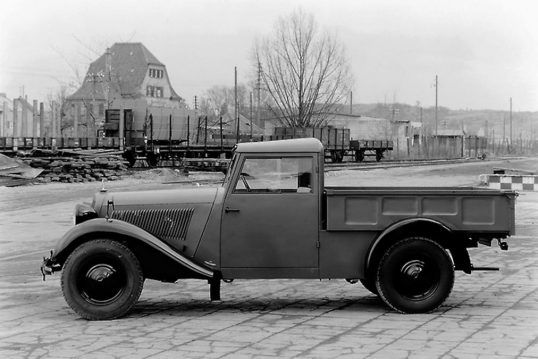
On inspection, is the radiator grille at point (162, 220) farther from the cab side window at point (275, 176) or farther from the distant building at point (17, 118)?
the distant building at point (17, 118)

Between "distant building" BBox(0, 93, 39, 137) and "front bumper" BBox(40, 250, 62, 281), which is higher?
"distant building" BBox(0, 93, 39, 137)

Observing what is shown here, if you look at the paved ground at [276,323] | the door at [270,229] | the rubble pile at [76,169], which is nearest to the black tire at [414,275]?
the paved ground at [276,323]

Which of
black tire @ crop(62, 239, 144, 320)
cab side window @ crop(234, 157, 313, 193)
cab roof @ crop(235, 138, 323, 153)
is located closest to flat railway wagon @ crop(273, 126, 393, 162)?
cab roof @ crop(235, 138, 323, 153)

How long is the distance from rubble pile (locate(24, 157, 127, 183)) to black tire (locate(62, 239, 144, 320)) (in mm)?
22316

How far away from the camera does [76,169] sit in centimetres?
3167

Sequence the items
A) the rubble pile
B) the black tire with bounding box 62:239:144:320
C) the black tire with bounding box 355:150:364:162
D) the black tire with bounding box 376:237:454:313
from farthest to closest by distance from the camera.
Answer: the black tire with bounding box 355:150:364:162, the rubble pile, the black tire with bounding box 376:237:454:313, the black tire with bounding box 62:239:144:320

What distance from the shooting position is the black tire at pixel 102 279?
704cm

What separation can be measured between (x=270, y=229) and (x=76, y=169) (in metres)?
25.5

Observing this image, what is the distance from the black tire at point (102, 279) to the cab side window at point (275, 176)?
1.22m

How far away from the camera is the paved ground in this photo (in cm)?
586

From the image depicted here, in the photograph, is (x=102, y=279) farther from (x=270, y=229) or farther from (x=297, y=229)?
(x=297, y=229)

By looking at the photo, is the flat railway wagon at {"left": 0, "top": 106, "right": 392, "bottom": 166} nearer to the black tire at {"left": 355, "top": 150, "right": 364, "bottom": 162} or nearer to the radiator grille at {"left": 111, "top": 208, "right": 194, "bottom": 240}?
the black tire at {"left": 355, "top": 150, "right": 364, "bottom": 162}

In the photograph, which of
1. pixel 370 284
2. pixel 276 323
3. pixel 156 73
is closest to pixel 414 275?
pixel 370 284

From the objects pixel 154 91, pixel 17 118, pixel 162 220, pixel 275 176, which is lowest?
pixel 162 220
